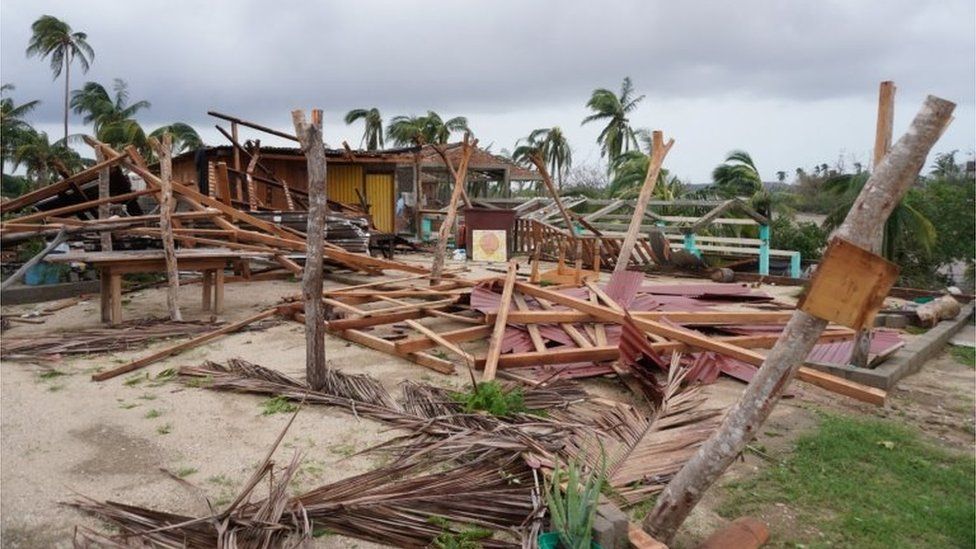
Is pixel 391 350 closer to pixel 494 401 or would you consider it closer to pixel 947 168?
pixel 494 401

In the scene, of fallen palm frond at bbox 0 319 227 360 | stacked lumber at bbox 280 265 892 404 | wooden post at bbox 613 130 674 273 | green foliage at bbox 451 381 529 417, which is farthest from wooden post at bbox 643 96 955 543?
wooden post at bbox 613 130 674 273

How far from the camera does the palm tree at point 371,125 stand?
135 ft

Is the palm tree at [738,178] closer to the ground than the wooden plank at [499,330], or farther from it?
farther from it

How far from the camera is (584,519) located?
9.56ft

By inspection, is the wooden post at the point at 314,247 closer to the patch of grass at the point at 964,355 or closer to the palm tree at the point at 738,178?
the patch of grass at the point at 964,355

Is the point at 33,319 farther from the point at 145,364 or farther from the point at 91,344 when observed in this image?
the point at 145,364

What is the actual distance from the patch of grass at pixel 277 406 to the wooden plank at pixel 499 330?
1.58 m

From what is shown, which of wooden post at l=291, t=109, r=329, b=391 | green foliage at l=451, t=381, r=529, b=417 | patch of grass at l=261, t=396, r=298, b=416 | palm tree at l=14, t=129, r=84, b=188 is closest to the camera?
green foliage at l=451, t=381, r=529, b=417

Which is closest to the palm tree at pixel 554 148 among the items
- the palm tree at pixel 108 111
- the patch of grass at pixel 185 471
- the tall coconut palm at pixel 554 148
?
the tall coconut palm at pixel 554 148

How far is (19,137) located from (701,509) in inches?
1436

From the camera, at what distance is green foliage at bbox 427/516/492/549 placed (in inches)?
125

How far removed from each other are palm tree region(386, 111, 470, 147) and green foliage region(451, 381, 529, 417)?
30.3m

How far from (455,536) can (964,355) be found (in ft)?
23.0

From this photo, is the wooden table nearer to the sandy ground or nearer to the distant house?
the sandy ground
